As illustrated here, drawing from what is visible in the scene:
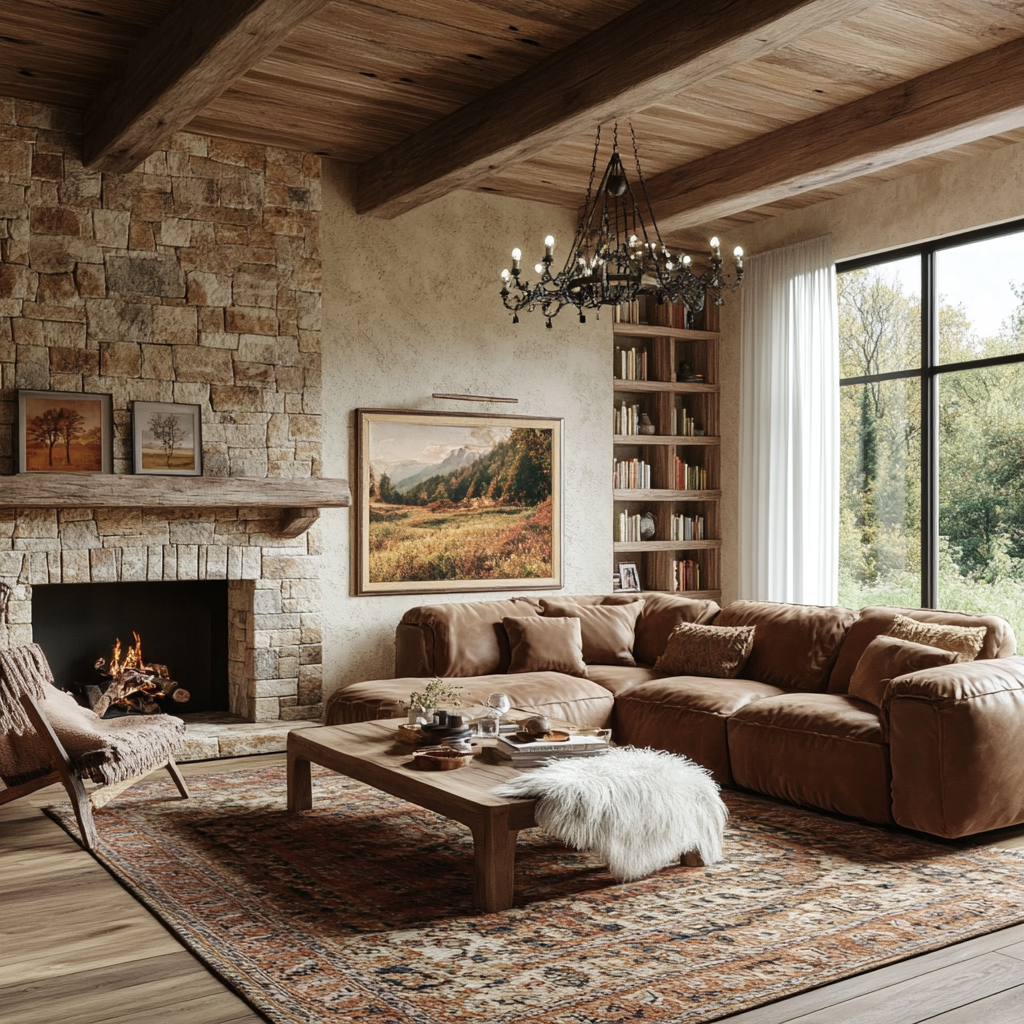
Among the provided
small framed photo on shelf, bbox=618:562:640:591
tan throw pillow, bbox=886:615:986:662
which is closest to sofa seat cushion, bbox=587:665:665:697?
tan throw pillow, bbox=886:615:986:662

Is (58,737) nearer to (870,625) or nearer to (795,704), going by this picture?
(795,704)

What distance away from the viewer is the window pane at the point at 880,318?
6582mm

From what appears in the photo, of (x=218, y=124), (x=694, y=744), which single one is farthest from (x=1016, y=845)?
(x=218, y=124)

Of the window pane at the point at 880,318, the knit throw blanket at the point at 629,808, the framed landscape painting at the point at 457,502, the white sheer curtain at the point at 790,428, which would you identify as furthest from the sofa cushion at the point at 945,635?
the framed landscape painting at the point at 457,502

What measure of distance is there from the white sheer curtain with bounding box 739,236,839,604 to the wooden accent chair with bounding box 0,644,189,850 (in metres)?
4.13

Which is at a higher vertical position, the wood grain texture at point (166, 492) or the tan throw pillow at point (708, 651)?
the wood grain texture at point (166, 492)

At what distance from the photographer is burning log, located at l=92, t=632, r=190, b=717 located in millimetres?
5805

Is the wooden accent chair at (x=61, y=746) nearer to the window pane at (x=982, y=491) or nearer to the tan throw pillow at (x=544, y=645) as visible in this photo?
the tan throw pillow at (x=544, y=645)

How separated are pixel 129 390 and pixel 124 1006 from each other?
3619 mm

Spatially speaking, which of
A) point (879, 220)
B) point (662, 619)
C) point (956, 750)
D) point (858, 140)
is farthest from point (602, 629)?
point (879, 220)

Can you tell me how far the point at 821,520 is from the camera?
22.9ft

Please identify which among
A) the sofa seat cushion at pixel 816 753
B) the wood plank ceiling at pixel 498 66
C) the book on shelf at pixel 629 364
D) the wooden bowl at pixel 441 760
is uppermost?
the wood plank ceiling at pixel 498 66

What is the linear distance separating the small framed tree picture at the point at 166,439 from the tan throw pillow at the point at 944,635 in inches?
140

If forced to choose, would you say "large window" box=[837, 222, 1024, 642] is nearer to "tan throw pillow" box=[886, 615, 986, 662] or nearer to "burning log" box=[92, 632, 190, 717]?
"tan throw pillow" box=[886, 615, 986, 662]
